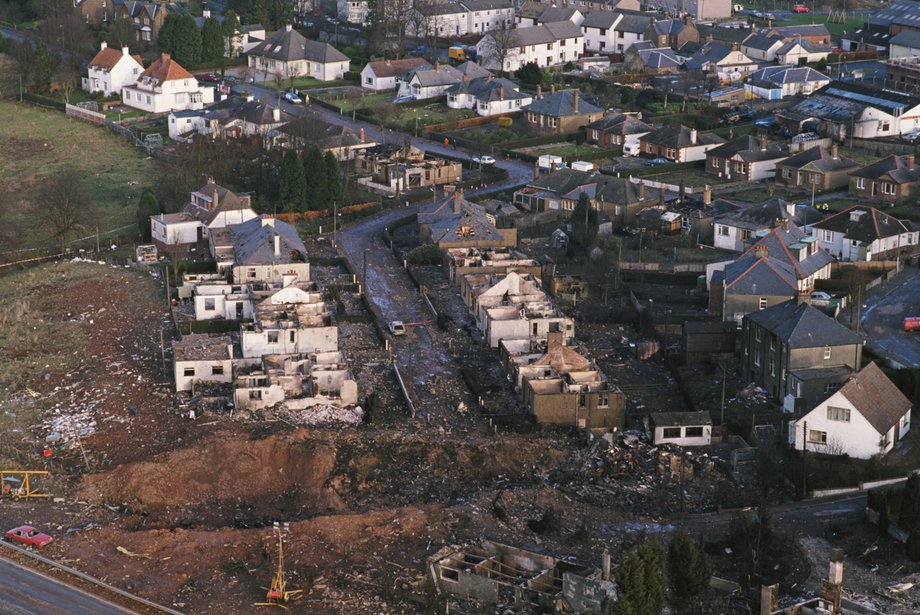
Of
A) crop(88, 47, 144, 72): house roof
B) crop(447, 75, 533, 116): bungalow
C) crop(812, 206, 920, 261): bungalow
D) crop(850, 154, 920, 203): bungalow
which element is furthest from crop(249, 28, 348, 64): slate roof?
crop(812, 206, 920, 261): bungalow

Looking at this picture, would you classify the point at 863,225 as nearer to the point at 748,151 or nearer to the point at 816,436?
the point at 748,151

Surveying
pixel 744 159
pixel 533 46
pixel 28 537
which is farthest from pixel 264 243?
pixel 533 46

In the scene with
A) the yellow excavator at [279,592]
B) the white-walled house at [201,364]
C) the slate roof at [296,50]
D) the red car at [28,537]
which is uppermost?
the slate roof at [296,50]

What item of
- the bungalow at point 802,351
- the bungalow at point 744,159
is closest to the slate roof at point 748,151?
the bungalow at point 744,159

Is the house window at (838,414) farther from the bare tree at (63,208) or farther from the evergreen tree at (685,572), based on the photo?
the bare tree at (63,208)

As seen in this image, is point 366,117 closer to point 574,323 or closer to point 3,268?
point 3,268

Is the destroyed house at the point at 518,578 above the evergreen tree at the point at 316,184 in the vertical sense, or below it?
below

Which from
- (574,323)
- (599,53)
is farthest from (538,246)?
(599,53)

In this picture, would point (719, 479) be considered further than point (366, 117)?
No
